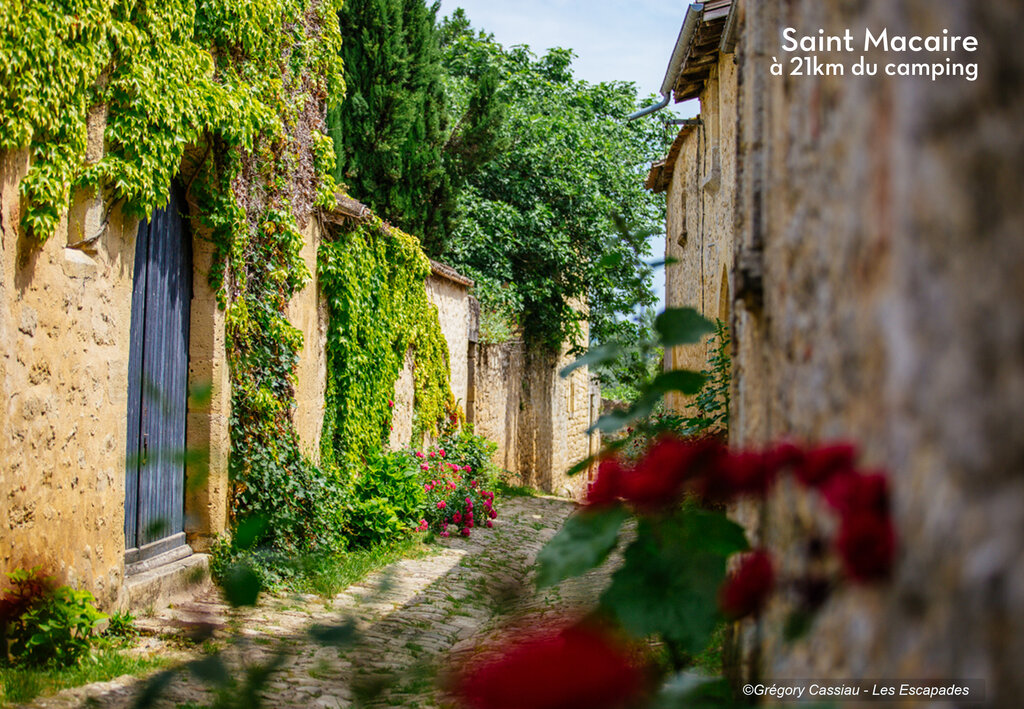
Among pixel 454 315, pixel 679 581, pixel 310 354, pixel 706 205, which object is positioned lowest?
pixel 679 581

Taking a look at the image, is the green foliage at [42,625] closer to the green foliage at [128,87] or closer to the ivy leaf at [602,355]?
the green foliage at [128,87]

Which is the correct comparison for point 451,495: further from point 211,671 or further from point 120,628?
point 211,671

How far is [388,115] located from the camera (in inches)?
420

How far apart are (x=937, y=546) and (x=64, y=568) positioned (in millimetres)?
4026

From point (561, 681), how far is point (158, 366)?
471cm

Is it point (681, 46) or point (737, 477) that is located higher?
point (681, 46)

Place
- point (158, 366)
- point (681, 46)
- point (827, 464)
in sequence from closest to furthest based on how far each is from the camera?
point (827, 464) → point (158, 366) → point (681, 46)

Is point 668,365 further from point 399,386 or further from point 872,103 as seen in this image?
point 872,103

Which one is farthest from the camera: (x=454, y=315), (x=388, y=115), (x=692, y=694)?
(x=388, y=115)

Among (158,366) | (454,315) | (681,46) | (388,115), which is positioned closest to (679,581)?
(158,366)

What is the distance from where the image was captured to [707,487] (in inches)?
44.6

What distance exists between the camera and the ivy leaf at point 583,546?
4.07 feet

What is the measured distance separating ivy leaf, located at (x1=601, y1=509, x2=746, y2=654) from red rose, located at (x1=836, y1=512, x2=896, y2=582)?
0.47 meters

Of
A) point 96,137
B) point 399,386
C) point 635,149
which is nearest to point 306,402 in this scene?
point 399,386
